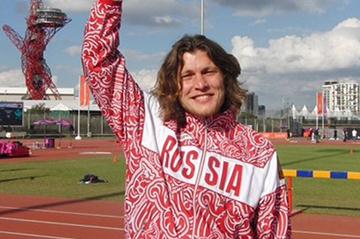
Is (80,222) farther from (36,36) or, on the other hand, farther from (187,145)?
(36,36)

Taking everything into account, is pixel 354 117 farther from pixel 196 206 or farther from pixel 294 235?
pixel 196 206

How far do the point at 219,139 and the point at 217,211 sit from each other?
27 cm

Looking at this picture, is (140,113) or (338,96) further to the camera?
(338,96)

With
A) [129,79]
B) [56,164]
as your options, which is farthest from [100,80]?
[56,164]

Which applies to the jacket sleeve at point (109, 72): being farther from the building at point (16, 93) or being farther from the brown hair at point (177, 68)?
the building at point (16, 93)

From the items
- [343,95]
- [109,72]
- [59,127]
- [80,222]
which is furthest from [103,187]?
[343,95]

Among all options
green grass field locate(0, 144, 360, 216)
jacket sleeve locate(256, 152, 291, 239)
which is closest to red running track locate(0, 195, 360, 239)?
green grass field locate(0, 144, 360, 216)

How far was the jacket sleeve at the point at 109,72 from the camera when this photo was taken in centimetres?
236

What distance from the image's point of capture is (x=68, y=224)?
428 inches

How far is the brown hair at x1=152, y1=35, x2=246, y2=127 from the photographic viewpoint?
92.5 inches

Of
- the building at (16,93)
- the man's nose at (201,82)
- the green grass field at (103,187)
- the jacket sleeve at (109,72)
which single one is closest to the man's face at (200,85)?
the man's nose at (201,82)

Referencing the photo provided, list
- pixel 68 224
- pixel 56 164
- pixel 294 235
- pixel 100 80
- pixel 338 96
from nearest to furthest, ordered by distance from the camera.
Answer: pixel 100 80
pixel 294 235
pixel 68 224
pixel 56 164
pixel 338 96

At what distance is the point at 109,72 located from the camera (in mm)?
2359

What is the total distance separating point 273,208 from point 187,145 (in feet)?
1.27
